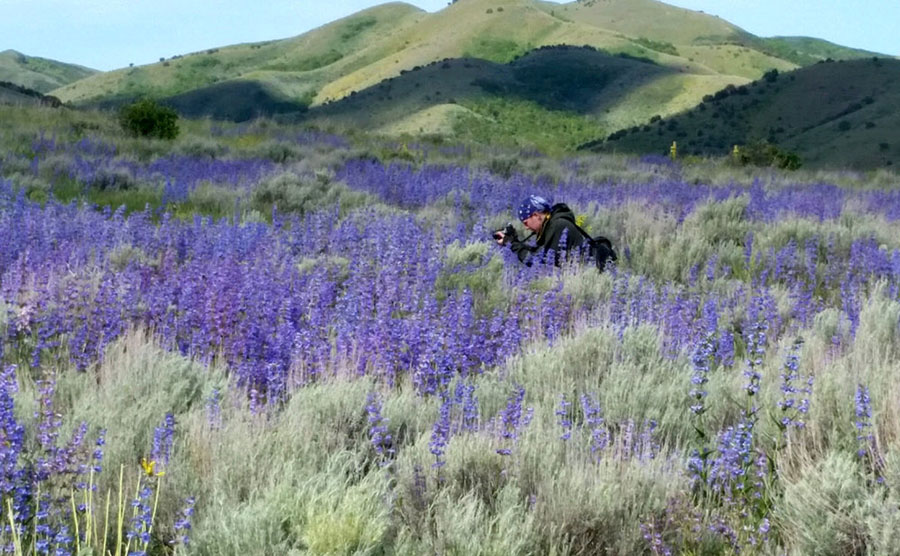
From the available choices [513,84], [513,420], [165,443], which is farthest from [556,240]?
[513,84]

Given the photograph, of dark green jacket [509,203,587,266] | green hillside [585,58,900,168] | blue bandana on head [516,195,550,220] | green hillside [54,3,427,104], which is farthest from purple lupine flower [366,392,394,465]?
green hillside [54,3,427,104]

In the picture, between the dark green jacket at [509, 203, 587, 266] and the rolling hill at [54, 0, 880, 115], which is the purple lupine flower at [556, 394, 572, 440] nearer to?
the dark green jacket at [509, 203, 587, 266]

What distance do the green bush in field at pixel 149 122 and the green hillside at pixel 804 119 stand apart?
25.8 metres

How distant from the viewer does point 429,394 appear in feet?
12.6

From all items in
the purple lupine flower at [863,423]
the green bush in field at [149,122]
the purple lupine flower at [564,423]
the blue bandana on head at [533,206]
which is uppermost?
the green bush in field at [149,122]

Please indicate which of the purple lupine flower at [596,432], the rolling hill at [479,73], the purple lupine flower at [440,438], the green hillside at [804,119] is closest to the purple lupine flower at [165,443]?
the purple lupine flower at [440,438]

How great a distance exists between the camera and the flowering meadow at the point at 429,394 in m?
2.45

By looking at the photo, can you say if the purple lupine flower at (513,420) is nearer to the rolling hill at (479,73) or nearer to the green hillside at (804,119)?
the rolling hill at (479,73)

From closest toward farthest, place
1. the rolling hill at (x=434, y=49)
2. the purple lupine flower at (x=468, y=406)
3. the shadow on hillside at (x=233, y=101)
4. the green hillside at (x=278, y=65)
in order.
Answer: the purple lupine flower at (x=468, y=406) < the shadow on hillside at (x=233, y=101) < the rolling hill at (x=434, y=49) < the green hillside at (x=278, y=65)

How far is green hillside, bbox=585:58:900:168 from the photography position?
3988 centimetres

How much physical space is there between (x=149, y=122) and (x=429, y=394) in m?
15.0

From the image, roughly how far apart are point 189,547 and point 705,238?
682 cm

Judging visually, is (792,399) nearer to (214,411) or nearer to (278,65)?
(214,411)

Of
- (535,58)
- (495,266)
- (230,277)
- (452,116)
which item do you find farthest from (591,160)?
(535,58)
